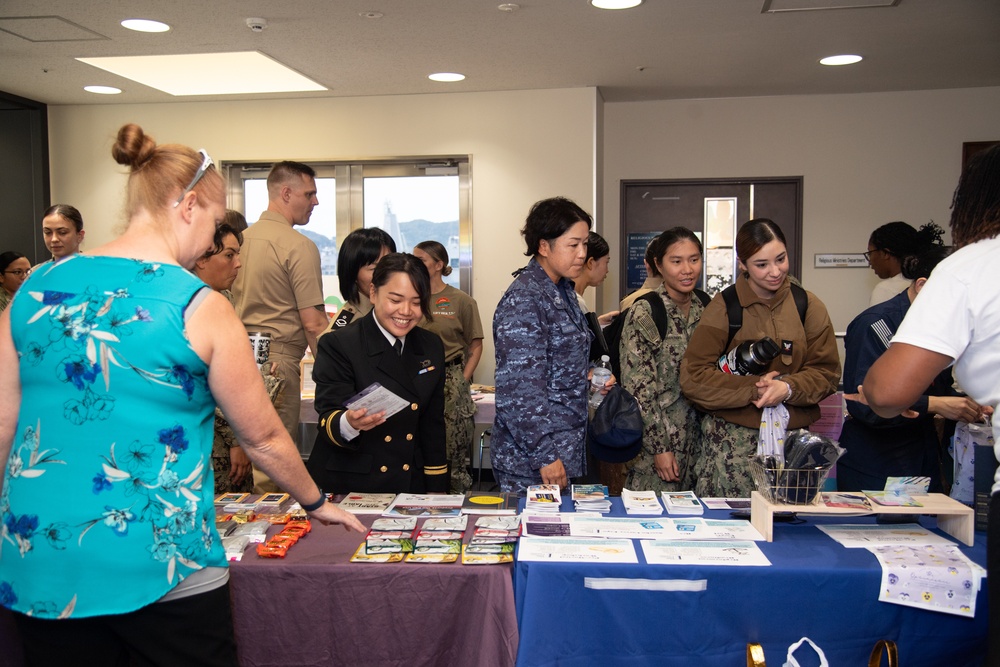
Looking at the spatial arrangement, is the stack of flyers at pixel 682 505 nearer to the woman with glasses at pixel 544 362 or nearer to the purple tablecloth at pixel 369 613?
the woman with glasses at pixel 544 362

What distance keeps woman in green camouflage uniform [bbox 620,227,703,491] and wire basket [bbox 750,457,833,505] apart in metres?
1.08

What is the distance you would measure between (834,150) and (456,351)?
378 centimetres

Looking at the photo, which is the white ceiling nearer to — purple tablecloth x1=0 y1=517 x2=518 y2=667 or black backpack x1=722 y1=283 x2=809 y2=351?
black backpack x1=722 y1=283 x2=809 y2=351

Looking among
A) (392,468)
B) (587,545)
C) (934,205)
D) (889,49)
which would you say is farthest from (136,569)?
(934,205)

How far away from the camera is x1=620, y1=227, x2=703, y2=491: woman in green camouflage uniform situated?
3234mm

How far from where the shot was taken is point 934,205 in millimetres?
6496

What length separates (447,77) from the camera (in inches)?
224

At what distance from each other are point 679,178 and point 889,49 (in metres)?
1.97

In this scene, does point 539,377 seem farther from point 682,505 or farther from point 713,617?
point 713,617

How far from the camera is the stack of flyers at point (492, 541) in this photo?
203cm

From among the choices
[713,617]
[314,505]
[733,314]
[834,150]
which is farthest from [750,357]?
[834,150]

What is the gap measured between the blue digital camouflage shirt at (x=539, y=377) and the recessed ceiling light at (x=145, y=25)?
9.69 feet

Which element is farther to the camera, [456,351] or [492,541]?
[456,351]

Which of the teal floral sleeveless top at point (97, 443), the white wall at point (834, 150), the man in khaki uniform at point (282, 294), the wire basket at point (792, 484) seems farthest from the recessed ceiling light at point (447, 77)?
the teal floral sleeveless top at point (97, 443)
